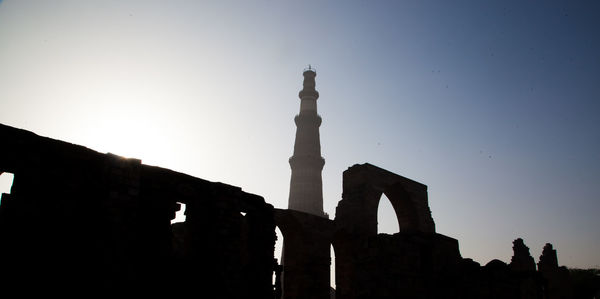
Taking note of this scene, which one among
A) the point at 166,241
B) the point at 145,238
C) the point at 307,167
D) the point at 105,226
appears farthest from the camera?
the point at 307,167

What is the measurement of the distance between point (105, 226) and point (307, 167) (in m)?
28.0

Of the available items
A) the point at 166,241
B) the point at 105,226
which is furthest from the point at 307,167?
the point at 105,226

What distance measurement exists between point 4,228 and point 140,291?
2220 mm

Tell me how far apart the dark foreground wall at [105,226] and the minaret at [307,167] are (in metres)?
25.1

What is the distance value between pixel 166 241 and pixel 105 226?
1.14 meters

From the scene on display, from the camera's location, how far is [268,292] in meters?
8.90

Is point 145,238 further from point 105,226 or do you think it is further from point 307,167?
point 307,167

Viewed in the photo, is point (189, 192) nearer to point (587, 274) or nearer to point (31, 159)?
point (31, 159)

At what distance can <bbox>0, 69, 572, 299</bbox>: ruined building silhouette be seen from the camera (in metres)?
6.01

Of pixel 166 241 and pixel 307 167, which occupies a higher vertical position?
pixel 307 167

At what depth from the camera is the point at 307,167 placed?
34281mm

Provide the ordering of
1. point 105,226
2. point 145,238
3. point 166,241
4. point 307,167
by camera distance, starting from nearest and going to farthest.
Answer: point 105,226 < point 145,238 < point 166,241 < point 307,167

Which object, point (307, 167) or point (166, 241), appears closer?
point (166, 241)

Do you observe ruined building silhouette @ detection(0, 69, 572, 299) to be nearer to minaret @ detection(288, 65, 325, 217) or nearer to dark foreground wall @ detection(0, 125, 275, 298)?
dark foreground wall @ detection(0, 125, 275, 298)
